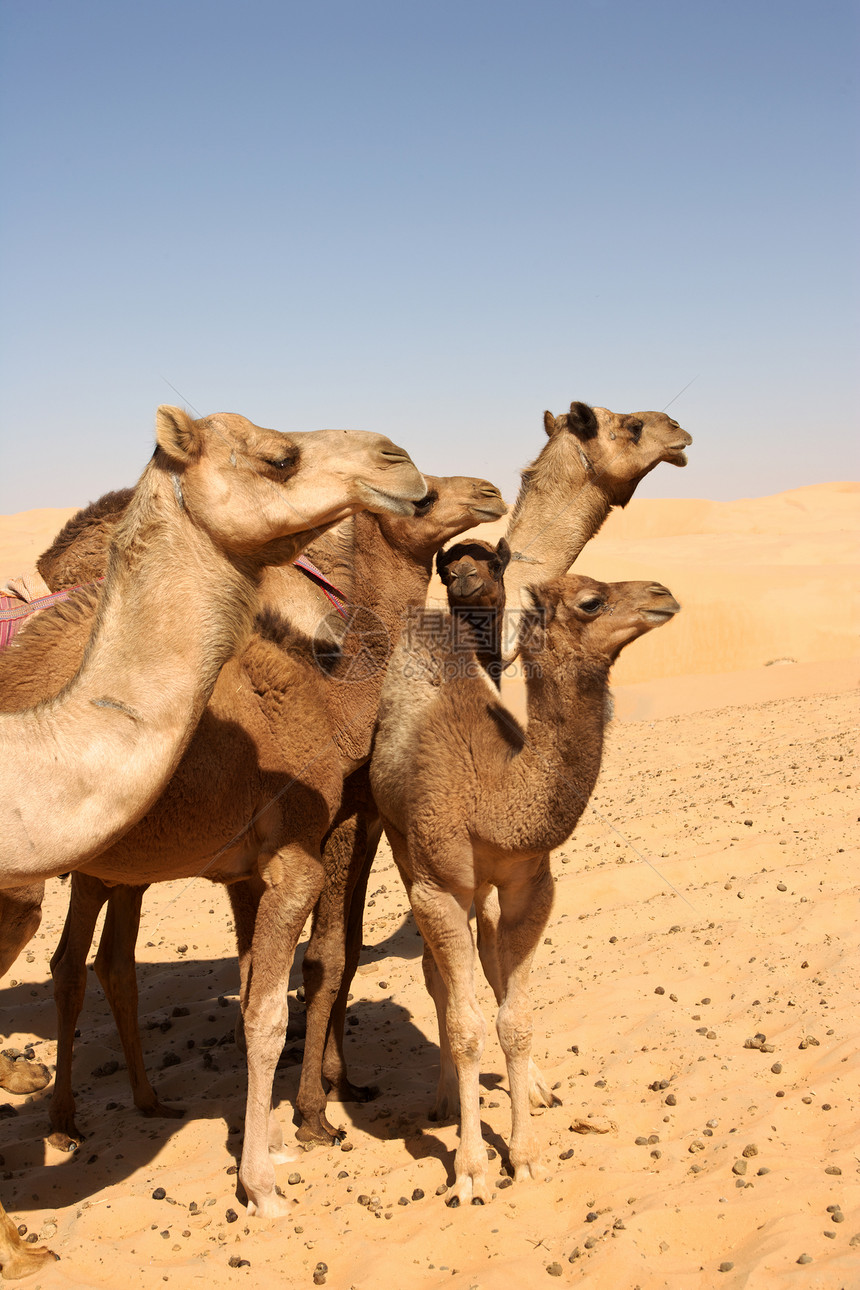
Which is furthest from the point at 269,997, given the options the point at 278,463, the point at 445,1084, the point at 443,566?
the point at 278,463

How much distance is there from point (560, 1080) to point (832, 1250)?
1.88 meters

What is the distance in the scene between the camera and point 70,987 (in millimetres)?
5129

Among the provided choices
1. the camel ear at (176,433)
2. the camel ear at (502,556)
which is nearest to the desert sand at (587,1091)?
the camel ear at (502,556)

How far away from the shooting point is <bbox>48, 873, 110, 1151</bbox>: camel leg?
16.5ft

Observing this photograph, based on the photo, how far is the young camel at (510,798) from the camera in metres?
4.03

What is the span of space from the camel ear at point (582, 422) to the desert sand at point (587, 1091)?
295cm

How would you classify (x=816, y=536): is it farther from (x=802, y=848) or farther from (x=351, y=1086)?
(x=351, y=1086)

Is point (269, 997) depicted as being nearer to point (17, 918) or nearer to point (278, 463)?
point (17, 918)

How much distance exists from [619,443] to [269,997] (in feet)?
11.1

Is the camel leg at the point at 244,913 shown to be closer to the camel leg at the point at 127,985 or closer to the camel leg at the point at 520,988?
the camel leg at the point at 127,985

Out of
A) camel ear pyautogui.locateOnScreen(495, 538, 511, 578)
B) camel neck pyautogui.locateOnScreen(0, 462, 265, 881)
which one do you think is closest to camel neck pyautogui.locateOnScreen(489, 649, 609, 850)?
camel ear pyautogui.locateOnScreen(495, 538, 511, 578)

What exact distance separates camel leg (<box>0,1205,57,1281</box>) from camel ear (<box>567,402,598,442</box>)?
14.5ft

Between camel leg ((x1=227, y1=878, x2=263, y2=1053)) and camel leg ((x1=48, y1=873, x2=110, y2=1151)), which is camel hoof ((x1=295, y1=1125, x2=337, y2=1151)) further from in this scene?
camel leg ((x1=48, y1=873, x2=110, y2=1151))

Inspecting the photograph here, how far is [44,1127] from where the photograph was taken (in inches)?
206
